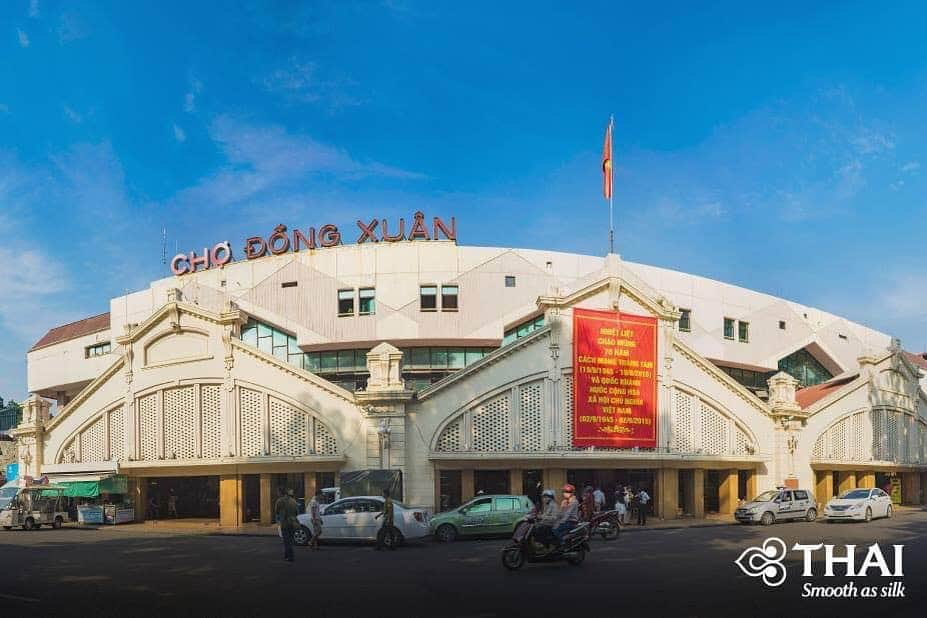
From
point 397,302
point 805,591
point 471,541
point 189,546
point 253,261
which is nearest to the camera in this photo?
point 805,591

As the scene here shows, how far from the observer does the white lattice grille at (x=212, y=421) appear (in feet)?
129

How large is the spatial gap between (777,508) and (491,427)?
12.2 meters

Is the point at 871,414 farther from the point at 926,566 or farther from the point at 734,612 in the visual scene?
the point at 734,612

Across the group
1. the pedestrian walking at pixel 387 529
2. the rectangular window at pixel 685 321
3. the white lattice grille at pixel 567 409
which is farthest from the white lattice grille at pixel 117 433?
the rectangular window at pixel 685 321

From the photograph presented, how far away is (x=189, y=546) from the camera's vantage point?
27.8 metres

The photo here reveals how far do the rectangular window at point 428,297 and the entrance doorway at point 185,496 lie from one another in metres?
14.2

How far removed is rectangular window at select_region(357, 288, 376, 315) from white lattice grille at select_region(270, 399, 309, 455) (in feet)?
34.9

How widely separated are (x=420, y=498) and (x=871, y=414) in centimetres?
2845

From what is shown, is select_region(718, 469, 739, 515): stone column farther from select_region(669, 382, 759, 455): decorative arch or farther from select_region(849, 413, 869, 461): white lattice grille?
select_region(849, 413, 869, 461): white lattice grille

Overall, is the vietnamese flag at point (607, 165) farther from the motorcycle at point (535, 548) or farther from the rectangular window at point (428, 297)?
the motorcycle at point (535, 548)

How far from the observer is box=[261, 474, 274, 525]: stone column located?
37844mm

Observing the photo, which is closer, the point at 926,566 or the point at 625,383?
the point at 926,566

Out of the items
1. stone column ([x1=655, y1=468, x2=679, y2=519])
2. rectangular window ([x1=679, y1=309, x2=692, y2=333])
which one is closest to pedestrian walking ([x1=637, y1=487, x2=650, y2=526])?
stone column ([x1=655, y1=468, x2=679, y2=519])

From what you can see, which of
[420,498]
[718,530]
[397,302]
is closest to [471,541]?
[420,498]
